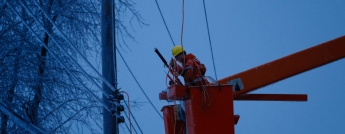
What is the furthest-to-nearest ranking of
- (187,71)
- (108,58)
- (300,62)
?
(108,58)
(300,62)
(187,71)

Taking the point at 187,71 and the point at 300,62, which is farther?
the point at 300,62

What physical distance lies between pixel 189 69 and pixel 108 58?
216 cm

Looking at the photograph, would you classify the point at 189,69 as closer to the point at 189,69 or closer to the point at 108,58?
the point at 189,69

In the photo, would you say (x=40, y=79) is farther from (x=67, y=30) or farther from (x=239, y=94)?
(x=239, y=94)

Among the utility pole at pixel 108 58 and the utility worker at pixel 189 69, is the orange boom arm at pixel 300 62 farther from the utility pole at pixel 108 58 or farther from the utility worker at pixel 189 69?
the utility pole at pixel 108 58

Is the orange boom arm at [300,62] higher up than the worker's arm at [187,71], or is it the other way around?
the orange boom arm at [300,62]

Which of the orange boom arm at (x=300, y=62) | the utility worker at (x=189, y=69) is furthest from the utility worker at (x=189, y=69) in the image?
the orange boom arm at (x=300, y=62)

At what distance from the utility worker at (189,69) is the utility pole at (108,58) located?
1.61 metres

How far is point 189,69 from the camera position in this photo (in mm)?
5043

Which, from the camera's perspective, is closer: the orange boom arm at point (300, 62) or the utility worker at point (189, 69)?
the utility worker at point (189, 69)

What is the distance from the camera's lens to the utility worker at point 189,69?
5.02 meters

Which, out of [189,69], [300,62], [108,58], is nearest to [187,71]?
[189,69]

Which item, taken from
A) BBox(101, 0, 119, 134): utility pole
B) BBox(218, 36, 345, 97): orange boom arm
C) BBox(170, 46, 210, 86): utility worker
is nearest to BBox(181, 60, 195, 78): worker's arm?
BBox(170, 46, 210, 86): utility worker

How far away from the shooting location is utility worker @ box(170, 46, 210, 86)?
16.5 ft
